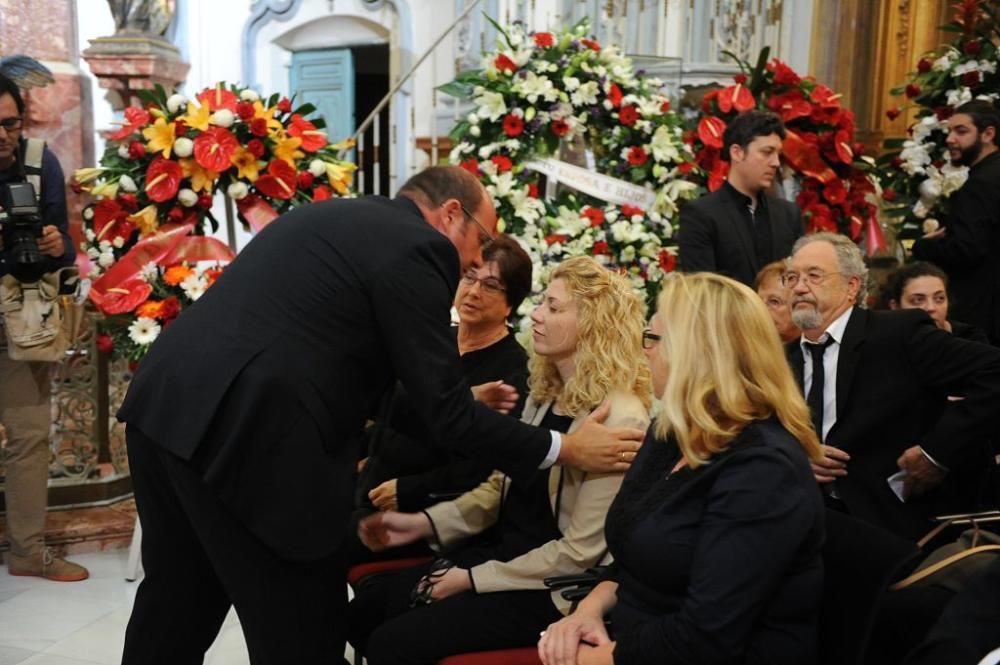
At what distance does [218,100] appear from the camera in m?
3.46

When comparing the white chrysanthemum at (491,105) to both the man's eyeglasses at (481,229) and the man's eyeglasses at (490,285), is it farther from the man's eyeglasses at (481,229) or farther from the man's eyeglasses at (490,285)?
the man's eyeglasses at (481,229)

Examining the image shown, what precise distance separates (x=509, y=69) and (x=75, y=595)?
9.26 feet

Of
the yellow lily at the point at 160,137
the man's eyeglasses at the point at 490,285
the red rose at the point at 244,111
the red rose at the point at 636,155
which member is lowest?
the man's eyeglasses at the point at 490,285

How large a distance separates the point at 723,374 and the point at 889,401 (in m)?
0.99

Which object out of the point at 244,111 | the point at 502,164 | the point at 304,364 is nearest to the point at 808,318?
the point at 304,364

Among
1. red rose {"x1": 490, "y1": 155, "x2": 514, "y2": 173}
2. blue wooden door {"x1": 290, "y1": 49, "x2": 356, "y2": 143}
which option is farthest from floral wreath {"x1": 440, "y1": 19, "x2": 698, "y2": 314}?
blue wooden door {"x1": 290, "y1": 49, "x2": 356, "y2": 143}

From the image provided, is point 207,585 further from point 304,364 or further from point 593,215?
point 593,215

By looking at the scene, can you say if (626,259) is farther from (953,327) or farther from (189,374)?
(189,374)

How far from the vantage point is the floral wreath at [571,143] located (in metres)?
4.52

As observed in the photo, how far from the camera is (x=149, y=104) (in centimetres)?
357

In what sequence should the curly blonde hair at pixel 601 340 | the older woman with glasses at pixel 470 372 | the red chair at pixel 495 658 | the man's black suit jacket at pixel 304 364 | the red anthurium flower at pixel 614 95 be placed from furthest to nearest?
the red anthurium flower at pixel 614 95 < the older woman with glasses at pixel 470 372 < the curly blonde hair at pixel 601 340 < the red chair at pixel 495 658 < the man's black suit jacket at pixel 304 364

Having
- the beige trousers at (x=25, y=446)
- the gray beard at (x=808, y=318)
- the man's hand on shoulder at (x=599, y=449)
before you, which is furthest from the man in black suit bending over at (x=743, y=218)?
the beige trousers at (x=25, y=446)

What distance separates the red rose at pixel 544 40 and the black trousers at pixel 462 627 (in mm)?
3011

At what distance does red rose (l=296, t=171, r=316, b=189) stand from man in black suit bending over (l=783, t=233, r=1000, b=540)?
1.76 m
